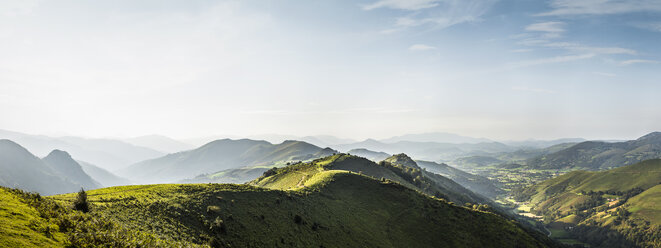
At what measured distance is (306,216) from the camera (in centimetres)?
8144

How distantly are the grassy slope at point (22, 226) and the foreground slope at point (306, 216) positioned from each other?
1017 centimetres

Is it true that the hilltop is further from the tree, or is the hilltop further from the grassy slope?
the grassy slope

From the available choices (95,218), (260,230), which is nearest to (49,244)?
(95,218)

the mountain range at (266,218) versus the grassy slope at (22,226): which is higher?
the grassy slope at (22,226)

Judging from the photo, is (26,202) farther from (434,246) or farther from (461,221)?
(461,221)

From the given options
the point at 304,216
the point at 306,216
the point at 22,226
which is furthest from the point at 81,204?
the point at 306,216

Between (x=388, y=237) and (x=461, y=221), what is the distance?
38.3 metres

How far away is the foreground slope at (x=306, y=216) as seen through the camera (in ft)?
160

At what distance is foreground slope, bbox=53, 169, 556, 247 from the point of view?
48.7 metres

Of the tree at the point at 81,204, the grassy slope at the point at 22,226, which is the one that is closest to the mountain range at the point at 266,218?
the grassy slope at the point at 22,226

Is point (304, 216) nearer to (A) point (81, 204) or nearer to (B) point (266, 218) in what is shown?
(B) point (266, 218)

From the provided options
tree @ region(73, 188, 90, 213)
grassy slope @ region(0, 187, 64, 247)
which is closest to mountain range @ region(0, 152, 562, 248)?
grassy slope @ region(0, 187, 64, 247)

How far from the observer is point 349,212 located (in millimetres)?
100438

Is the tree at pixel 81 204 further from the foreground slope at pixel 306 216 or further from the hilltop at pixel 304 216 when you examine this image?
the foreground slope at pixel 306 216
